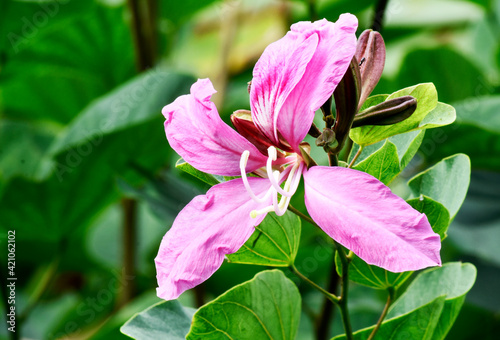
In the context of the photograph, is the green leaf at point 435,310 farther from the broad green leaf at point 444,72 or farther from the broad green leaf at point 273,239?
the broad green leaf at point 444,72

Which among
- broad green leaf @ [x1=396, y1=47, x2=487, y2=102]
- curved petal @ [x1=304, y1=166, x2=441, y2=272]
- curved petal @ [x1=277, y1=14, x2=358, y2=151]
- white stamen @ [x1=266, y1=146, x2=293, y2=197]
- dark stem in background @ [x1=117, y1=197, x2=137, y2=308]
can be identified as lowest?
dark stem in background @ [x1=117, y1=197, x2=137, y2=308]

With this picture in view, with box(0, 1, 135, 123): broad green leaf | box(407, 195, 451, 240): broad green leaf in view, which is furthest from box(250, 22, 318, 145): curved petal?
box(0, 1, 135, 123): broad green leaf

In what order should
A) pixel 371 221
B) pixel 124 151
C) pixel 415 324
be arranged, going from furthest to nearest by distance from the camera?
pixel 124 151
pixel 415 324
pixel 371 221

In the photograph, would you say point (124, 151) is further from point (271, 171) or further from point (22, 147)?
point (271, 171)

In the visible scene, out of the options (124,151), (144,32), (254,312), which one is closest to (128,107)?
(124,151)

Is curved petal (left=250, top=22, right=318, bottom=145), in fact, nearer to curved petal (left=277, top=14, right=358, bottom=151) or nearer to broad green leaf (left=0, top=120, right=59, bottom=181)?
curved petal (left=277, top=14, right=358, bottom=151)

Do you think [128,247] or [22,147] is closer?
[128,247]

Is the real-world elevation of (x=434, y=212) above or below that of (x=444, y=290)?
above
